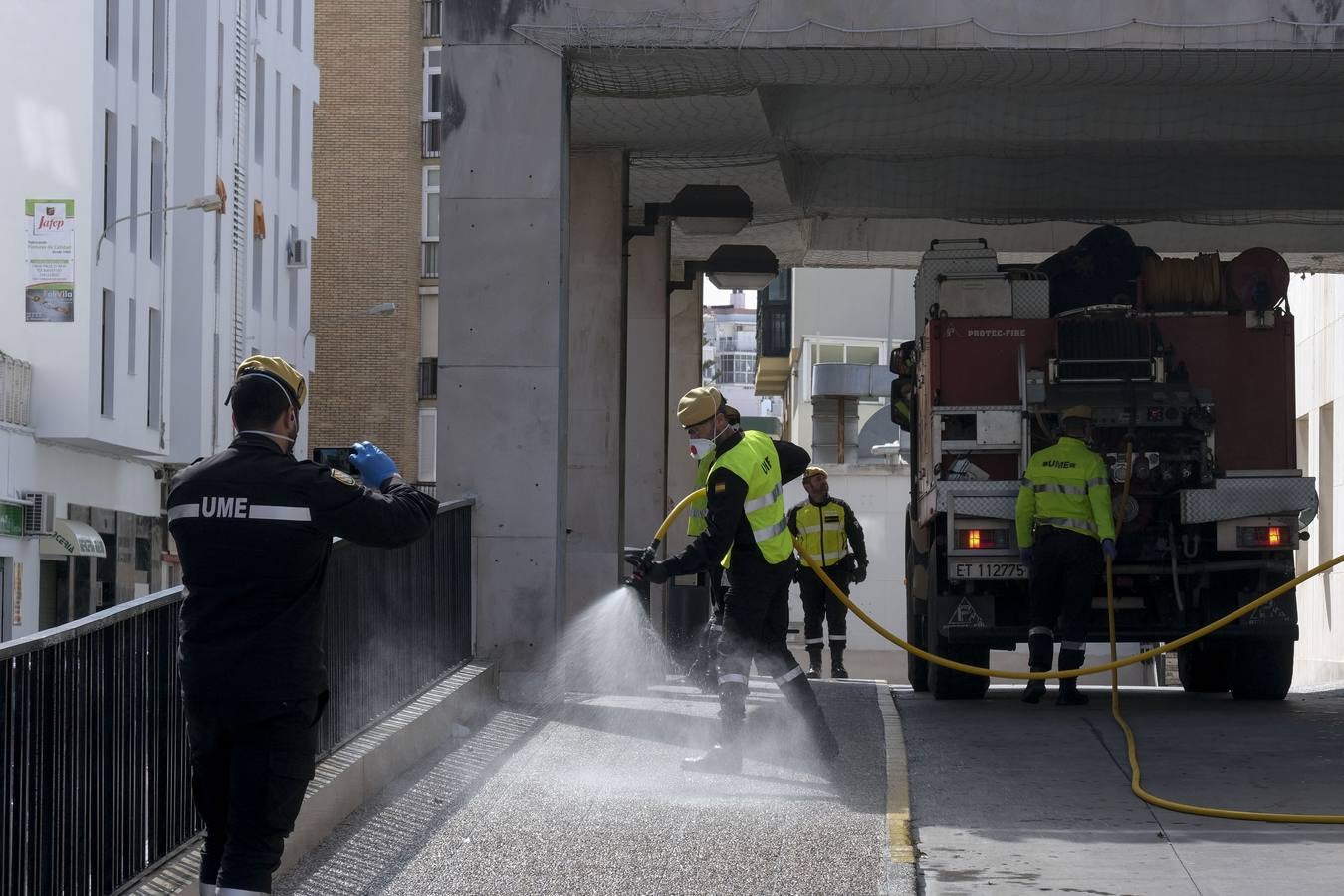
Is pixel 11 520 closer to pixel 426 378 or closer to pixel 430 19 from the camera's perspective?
pixel 426 378

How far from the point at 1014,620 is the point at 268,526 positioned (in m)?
8.47

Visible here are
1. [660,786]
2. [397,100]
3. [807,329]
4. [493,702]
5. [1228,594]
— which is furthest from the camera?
[397,100]

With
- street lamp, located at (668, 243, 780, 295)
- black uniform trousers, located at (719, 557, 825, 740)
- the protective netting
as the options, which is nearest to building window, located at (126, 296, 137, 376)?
the protective netting

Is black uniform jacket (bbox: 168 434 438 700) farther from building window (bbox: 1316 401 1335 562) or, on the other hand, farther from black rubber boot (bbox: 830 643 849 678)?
building window (bbox: 1316 401 1335 562)

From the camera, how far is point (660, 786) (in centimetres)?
887

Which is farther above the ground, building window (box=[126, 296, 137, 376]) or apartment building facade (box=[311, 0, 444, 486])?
apartment building facade (box=[311, 0, 444, 486])

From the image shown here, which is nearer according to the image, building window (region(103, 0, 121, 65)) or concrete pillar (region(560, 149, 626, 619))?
concrete pillar (region(560, 149, 626, 619))

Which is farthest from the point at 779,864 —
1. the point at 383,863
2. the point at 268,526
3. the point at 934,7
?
the point at 934,7

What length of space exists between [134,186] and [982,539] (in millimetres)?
29279

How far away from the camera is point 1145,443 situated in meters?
12.8

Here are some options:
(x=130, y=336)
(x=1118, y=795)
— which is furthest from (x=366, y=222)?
(x=1118, y=795)

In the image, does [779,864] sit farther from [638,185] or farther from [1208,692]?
[638,185]

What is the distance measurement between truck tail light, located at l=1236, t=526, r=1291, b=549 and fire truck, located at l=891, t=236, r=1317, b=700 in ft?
0.04

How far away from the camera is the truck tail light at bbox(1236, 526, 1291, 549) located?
12367 mm
